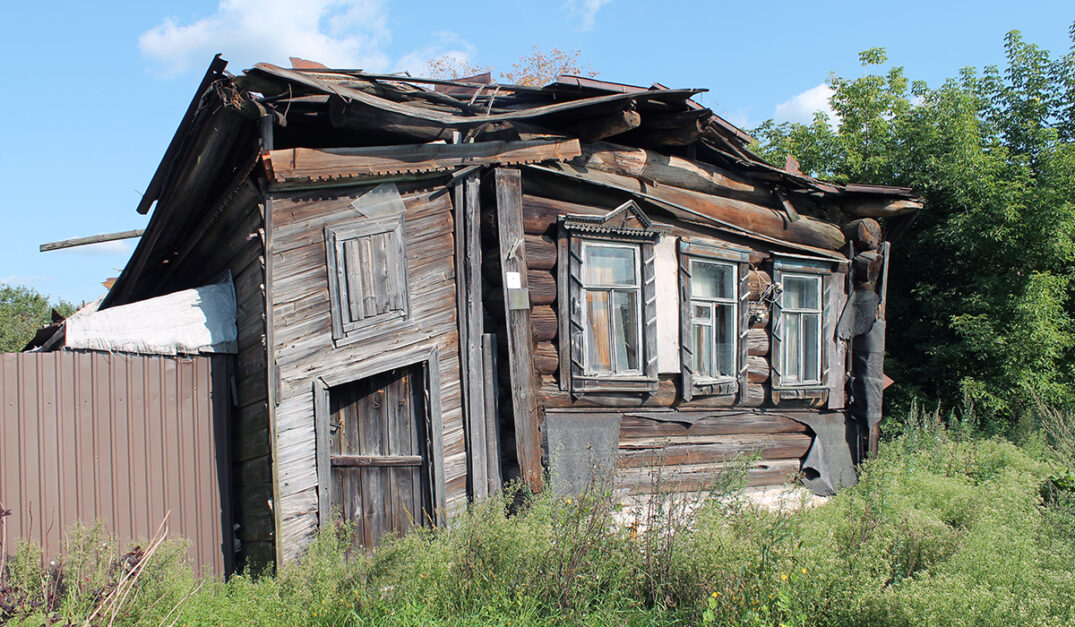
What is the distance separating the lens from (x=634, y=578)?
15.4ft

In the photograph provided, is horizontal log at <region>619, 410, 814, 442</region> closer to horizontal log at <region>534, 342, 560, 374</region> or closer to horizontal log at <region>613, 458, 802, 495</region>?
horizontal log at <region>613, 458, 802, 495</region>

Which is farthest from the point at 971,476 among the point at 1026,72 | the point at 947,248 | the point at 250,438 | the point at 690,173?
the point at 1026,72

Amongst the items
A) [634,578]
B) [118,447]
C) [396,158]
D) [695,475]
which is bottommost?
[695,475]

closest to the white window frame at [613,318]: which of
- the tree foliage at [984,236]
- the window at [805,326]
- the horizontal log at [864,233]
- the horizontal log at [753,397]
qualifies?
the horizontal log at [753,397]

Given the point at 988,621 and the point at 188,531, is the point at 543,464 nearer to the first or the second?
the point at 188,531

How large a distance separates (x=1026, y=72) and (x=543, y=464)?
13812 mm

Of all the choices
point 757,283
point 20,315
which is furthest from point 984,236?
point 20,315

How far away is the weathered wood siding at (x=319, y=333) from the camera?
19.6ft

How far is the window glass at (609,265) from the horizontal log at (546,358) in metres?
0.75

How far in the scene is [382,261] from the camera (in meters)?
6.43

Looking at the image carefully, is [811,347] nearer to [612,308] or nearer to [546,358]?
[612,308]

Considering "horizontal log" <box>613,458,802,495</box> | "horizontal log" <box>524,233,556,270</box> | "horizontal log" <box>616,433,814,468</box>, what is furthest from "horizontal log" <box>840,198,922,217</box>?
"horizontal log" <box>524,233,556,270</box>

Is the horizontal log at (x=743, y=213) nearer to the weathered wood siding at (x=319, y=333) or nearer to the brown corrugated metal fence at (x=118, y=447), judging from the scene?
the weathered wood siding at (x=319, y=333)

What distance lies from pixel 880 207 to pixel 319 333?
6.95 meters
